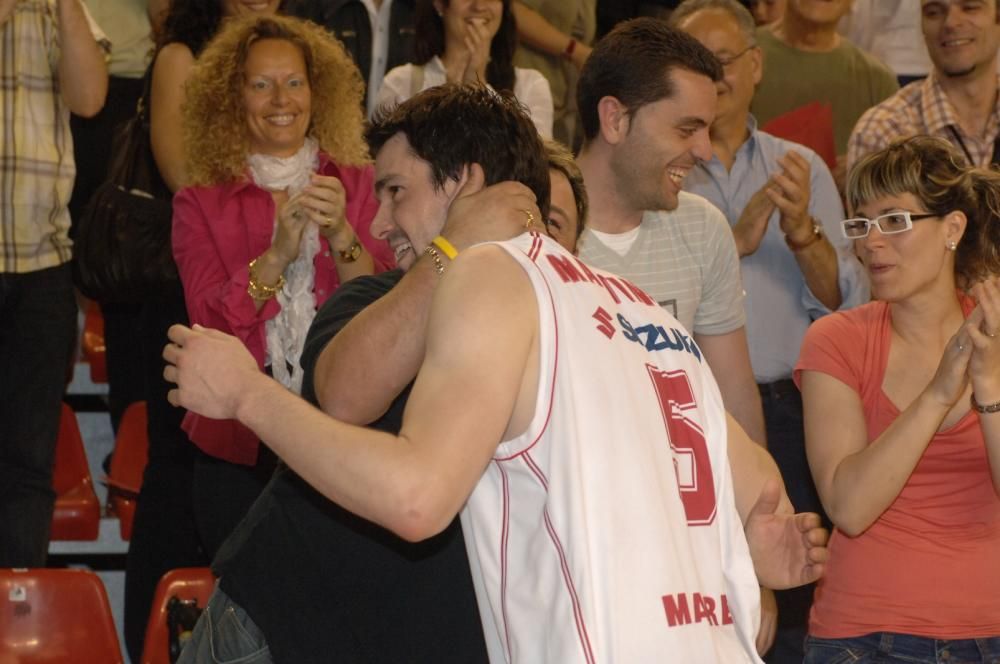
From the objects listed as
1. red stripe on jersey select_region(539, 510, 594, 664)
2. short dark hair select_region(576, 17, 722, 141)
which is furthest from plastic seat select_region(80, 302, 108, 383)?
red stripe on jersey select_region(539, 510, 594, 664)

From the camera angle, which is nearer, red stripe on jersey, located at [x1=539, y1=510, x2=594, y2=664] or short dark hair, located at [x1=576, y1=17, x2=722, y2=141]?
red stripe on jersey, located at [x1=539, y1=510, x2=594, y2=664]

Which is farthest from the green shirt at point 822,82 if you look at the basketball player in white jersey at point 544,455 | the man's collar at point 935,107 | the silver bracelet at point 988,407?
the basketball player in white jersey at point 544,455

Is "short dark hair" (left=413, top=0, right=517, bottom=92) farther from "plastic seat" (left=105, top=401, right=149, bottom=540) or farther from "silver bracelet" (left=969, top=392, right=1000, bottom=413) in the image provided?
"silver bracelet" (left=969, top=392, right=1000, bottom=413)

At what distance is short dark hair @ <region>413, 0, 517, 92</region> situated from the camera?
5.49m

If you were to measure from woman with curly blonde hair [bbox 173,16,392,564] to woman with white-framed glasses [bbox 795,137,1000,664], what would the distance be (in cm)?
143

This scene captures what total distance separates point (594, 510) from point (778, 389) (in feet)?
9.09

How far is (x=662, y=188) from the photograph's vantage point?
4.05 metres

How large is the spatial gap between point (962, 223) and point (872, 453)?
0.73 metres

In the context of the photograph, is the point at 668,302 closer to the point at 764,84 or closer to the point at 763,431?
the point at 763,431

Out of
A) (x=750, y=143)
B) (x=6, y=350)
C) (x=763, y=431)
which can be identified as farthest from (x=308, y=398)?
(x=750, y=143)

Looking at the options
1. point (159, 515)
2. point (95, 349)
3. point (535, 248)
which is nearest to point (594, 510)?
point (535, 248)

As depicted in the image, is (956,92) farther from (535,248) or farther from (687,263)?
(535,248)

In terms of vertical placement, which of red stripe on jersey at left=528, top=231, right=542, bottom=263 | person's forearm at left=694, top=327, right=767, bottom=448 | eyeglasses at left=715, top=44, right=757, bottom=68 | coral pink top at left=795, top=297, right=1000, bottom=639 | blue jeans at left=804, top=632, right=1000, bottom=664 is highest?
eyeglasses at left=715, top=44, right=757, bottom=68

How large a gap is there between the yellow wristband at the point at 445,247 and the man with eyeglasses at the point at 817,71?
3.86 metres
